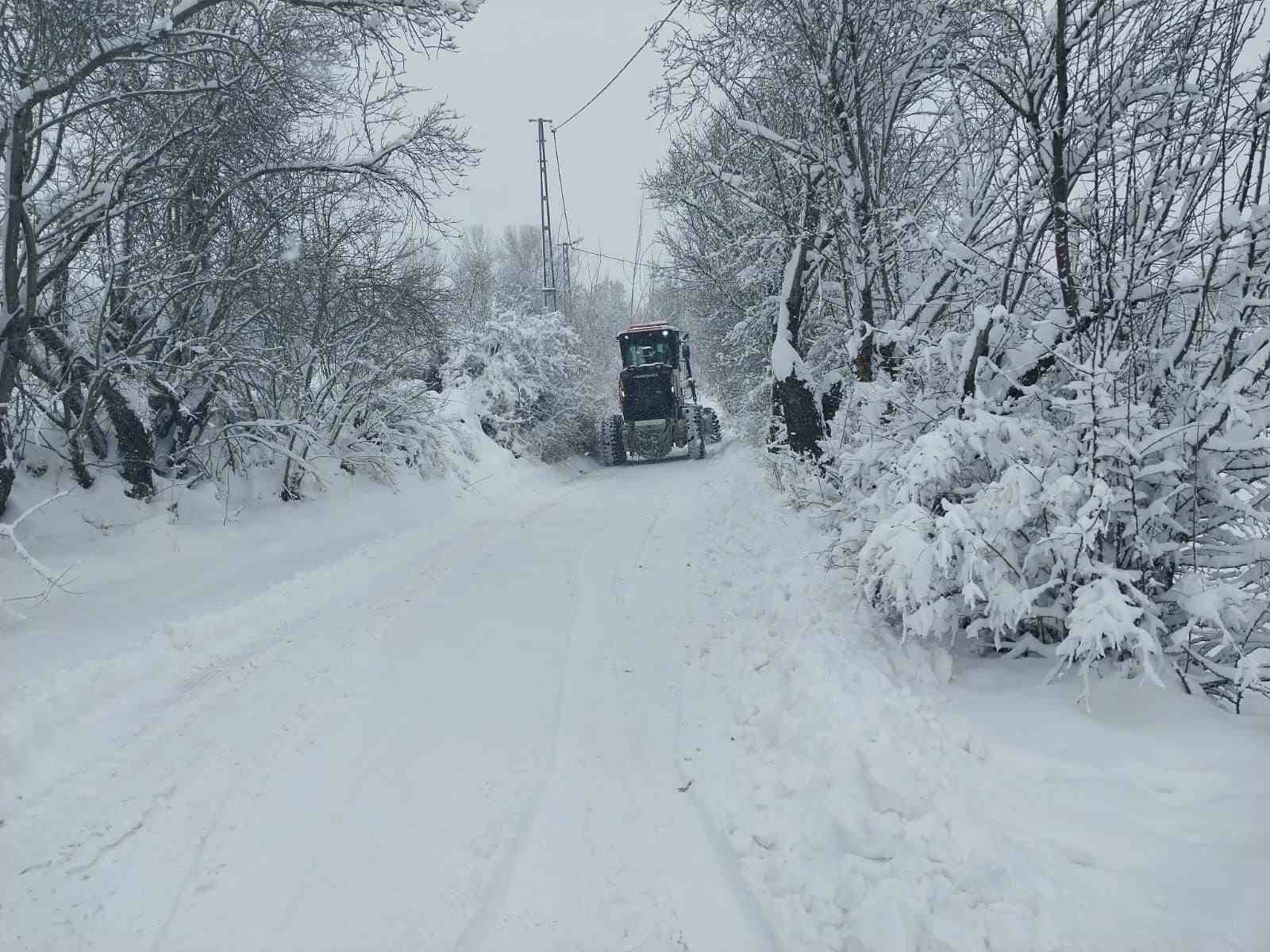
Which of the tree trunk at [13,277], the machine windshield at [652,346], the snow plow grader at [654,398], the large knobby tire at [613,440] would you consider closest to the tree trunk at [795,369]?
the tree trunk at [13,277]

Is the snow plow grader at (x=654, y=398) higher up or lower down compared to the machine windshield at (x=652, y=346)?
lower down

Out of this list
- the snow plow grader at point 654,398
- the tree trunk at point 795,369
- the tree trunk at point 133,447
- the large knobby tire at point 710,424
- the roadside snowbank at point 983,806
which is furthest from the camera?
the large knobby tire at point 710,424

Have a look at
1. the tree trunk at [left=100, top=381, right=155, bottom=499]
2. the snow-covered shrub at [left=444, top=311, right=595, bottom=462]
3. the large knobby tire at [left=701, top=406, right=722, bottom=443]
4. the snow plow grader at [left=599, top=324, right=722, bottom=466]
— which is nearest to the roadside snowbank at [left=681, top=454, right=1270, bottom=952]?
the tree trunk at [left=100, top=381, right=155, bottom=499]

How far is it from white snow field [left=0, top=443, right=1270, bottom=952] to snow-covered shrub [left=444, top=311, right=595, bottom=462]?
1291 centimetres

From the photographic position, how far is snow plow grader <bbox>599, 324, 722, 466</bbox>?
68.8 feet

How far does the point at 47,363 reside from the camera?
710 centimetres

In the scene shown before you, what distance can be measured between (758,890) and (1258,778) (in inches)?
76.5

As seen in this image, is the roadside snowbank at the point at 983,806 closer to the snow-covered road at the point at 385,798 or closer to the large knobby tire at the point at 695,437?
Result: the snow-covered road at the point at 385,798

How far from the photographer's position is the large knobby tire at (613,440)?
22344 millimetres

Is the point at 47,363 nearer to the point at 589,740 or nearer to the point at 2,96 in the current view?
the point at 2,96

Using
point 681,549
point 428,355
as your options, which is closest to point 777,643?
point 681,549

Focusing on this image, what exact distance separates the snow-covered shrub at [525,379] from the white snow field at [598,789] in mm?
12911

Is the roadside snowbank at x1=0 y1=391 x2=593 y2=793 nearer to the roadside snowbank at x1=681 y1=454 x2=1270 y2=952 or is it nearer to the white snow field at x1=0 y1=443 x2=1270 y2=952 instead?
the white snow field at x1=0 y1=443 x2=1270 y2=952

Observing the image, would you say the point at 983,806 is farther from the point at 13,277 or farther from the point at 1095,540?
the point at 13,277
